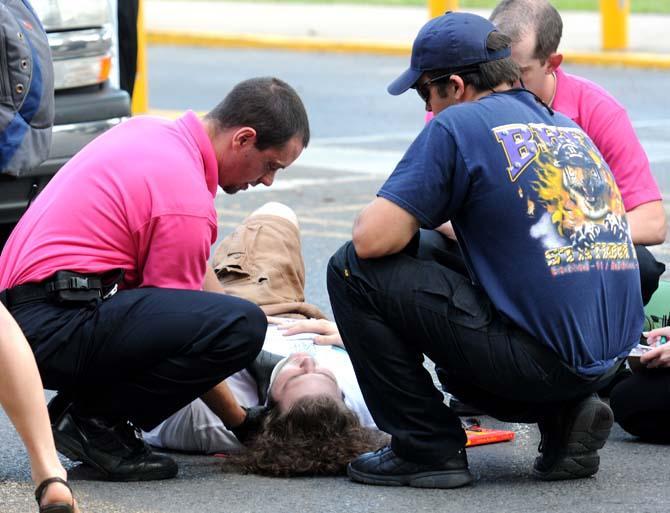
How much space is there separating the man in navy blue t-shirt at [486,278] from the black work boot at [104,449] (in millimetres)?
596

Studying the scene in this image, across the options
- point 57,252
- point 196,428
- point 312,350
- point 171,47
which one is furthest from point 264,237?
point 171,47

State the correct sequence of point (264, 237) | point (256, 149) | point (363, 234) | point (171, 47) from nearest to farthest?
point (363, 234)
point (256, 149)
point (264, 237)
point (171, 47)

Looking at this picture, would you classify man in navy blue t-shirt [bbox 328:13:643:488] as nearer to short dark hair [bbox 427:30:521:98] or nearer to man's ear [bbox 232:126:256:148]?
short dark hair [bbox 427:30:521:98]

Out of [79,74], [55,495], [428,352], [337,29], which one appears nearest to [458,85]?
[428,352]

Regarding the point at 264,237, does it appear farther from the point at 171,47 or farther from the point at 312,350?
the point at 171,47

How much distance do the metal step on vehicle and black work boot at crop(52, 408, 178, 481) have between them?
2193 mm

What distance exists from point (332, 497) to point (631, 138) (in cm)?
173

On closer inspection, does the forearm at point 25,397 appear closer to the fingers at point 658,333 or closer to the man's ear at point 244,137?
the man's ear at point 244,137

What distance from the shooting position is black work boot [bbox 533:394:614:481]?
4.07 m

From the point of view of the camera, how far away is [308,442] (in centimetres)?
427

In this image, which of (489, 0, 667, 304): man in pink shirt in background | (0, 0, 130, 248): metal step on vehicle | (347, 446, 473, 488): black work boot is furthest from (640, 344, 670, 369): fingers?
(0, 0, 130, 248): metal step on vehicle

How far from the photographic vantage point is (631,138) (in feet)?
16.5

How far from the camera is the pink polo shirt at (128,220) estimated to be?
4.05m

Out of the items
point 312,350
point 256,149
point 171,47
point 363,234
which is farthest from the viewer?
point 171,47
